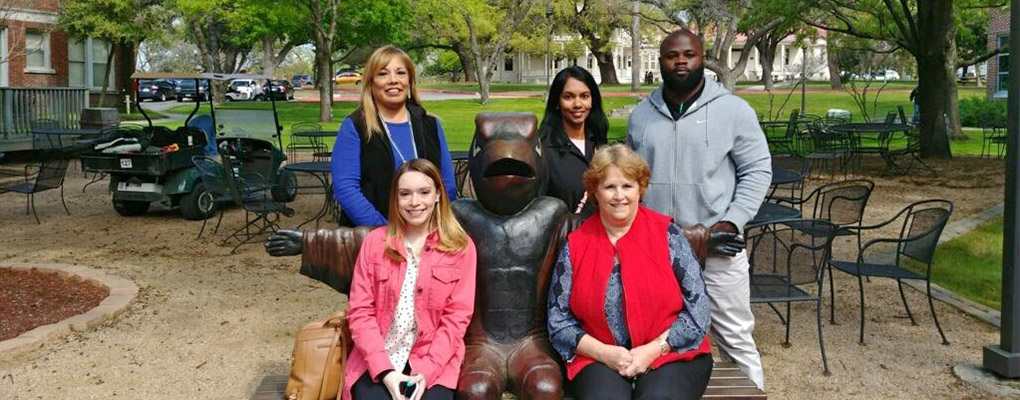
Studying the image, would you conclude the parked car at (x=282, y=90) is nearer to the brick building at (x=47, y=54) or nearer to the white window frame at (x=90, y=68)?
the brick building at (x=47, y=54)

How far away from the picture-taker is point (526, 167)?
344 cm

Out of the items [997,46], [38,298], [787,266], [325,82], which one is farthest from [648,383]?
[997,46]

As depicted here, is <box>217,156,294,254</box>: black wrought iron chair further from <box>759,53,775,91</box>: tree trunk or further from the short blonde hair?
<box>759,53,775,91</box>: tree trunk

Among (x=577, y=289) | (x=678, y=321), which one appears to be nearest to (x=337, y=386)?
(x=577, y=289)

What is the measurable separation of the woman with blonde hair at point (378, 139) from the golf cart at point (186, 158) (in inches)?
248

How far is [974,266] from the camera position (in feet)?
27.0

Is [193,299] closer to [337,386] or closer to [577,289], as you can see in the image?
[337,386]

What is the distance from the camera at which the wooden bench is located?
343 centimetres

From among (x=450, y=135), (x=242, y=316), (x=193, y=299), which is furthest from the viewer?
(x=450, y=135)

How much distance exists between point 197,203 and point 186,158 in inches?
22.7

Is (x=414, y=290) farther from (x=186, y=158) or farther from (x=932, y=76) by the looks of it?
(x=932, y=76)

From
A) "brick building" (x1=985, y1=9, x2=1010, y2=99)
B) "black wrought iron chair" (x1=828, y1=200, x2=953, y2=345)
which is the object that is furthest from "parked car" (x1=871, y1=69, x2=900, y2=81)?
"black wrought iron chair" (x1=828, y1=200, x2=953, y2=345)

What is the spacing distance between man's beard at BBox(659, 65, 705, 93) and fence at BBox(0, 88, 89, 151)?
15.3 m

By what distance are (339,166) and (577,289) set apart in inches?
46.2
